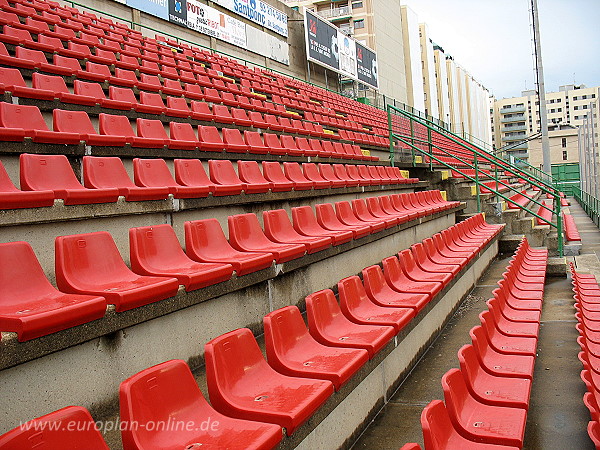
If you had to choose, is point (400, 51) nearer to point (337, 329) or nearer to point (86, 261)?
point (337, 329)

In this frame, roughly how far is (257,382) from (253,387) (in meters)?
0.03

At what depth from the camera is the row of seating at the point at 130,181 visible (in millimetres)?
2107

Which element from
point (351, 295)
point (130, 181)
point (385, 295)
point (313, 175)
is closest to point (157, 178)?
point (130, 181)

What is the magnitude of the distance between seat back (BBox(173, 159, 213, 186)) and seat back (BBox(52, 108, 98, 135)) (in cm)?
61

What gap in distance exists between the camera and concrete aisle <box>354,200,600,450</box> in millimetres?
1956

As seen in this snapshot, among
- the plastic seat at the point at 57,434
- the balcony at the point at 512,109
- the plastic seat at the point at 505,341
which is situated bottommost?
the plastic seat at the point at 505,341

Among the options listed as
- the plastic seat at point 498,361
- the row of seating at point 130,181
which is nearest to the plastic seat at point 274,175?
the row of seating at point 130,181

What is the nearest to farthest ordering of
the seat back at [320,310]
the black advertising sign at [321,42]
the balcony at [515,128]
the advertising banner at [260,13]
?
the seat back at [320,310] → the advertising banner at [260,13] → the black advertising sign at [321,42] → the balcony at [515,128]

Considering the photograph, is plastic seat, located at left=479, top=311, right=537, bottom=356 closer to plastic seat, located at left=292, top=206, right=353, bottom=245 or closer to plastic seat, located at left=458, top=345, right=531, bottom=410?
plastic seat, located at left=458, top=345, right=531, bottom=410

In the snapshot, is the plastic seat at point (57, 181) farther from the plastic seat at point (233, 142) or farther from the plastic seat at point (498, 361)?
the plastic seat at point (233, 142)

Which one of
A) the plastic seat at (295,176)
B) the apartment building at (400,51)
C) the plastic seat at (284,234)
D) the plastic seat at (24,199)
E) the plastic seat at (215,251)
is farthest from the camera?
the apartment building at (400,51)

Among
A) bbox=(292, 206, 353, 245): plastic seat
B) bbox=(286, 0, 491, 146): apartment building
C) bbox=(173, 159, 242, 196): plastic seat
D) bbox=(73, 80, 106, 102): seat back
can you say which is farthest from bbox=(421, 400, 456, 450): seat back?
bbox=(286, 0, 491, 146): apartment building

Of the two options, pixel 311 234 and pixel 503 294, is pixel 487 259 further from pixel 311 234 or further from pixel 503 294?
pixel 311 234

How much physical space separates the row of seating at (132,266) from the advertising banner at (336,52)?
38.5 ft
